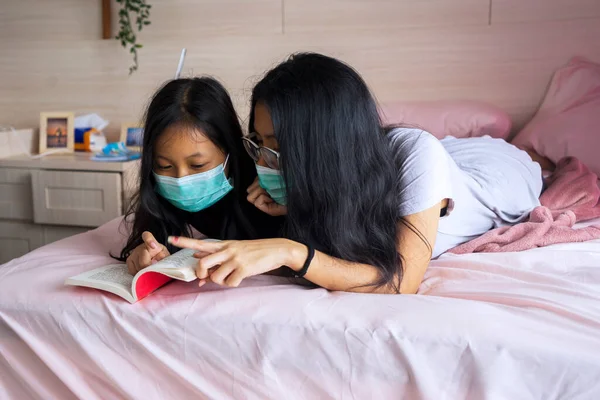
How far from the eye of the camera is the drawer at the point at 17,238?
2.31 meters

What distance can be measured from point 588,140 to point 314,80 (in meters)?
1.19

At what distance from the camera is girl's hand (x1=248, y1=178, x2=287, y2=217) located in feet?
3.64

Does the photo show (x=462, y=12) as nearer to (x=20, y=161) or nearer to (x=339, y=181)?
(x=339, y=181)

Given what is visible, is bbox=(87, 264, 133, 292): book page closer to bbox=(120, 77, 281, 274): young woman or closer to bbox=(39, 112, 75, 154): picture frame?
bbox=(120, 77, 281, 274): young woman

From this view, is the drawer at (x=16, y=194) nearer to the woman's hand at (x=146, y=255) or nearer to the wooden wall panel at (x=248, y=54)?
the wooden wall panel at (x=248, y=54)

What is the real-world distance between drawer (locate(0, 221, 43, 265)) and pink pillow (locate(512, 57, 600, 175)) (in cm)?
185

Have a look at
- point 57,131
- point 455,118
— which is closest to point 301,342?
point 455,118

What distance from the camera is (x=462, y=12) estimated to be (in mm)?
2186

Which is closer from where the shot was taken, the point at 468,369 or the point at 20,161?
the point at 468,369

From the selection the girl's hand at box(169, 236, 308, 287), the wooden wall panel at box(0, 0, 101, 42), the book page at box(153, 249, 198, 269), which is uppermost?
the wooden wall panel at box(0, 0, 101, 42)

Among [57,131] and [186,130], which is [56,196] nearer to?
[57,131]

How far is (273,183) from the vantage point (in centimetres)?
107

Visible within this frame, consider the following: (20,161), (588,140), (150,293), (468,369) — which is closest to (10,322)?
(150,293)

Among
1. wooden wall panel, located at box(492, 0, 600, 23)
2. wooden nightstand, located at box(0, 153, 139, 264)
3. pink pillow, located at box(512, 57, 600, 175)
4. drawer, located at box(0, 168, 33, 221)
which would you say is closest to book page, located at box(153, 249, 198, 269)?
wooden nightstand, located at box(0, 153, 139, 264)
